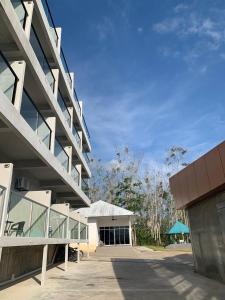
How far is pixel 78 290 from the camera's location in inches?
387

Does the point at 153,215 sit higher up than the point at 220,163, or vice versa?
the point at 153,215

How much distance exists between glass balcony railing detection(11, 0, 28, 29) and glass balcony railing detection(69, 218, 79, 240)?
432 inches

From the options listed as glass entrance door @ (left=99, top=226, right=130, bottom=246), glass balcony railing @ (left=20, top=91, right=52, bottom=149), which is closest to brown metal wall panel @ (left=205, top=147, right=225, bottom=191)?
glass balcony railing @ (left=20, top=91, right=52, bottom=149)

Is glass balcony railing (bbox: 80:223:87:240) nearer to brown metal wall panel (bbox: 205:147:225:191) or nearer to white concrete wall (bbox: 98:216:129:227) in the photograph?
brown metal wall panel (bbox: 205:147:225:191)

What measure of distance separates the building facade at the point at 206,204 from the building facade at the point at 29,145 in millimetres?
6136

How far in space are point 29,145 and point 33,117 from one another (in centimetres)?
122

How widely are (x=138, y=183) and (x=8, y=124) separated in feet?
141

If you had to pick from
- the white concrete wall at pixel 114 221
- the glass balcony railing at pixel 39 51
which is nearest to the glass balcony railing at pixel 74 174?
the glass balcony railing at pixel 39 51

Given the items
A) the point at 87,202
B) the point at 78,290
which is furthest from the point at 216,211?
the point at 87,202

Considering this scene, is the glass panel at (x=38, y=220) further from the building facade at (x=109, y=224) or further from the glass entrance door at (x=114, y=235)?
the glass entrance door at (x=114, y=235)

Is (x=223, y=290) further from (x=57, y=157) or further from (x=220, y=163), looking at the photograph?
(x=57, y=157)

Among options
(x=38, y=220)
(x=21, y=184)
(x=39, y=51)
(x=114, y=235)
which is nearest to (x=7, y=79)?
(x=39, y=51)

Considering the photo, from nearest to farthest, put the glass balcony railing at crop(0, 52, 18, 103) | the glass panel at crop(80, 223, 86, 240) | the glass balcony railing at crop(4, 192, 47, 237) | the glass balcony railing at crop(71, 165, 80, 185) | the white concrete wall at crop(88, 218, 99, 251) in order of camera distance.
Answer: the glass balcony railing at crop(0, 52, 18, 103)
the glass balcony railing at crop(4, 192, 47, 237)
the glass balcony railing at crop(71, 165, 80, 185)
the glass panel at crop(80, 223, 86, 240)
the white concrete wall at crop(88, 218, 99, 251)

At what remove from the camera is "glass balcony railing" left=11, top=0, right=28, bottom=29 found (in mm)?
10903
